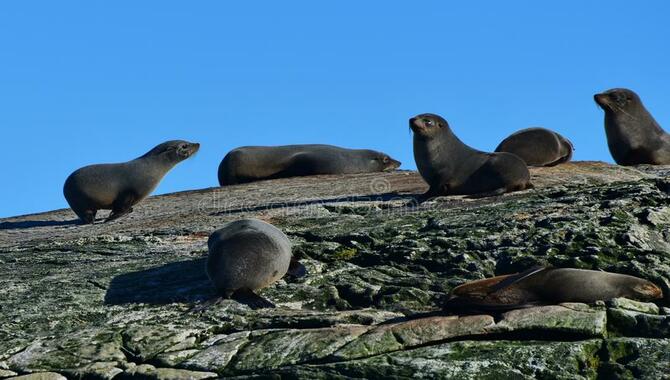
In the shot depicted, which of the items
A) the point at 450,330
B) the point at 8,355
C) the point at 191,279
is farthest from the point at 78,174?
the point at 450,330

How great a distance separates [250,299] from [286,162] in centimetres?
1056

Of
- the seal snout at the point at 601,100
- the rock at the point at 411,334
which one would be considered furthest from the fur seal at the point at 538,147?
the rock at the point at 411,334

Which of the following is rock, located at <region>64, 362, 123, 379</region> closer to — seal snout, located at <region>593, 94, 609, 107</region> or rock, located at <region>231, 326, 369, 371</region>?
rock, located at <region>231, 326, 369, 371</region>

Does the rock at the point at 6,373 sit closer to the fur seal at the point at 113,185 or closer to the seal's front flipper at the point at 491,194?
the seal's front flipper at the point at 491,194

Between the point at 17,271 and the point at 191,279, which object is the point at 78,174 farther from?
the point at 191,279

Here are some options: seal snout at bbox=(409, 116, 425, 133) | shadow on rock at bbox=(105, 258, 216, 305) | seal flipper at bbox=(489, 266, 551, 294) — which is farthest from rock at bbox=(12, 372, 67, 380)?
seal snout at bbox=(409, 116, 425, 133)

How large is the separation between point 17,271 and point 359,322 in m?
4.10

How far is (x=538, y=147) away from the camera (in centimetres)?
1698

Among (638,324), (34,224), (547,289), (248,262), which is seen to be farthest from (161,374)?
(34,224)

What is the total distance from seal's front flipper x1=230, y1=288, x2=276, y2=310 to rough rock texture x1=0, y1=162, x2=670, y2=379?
11 centimetres

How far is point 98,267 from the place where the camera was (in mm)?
10914
